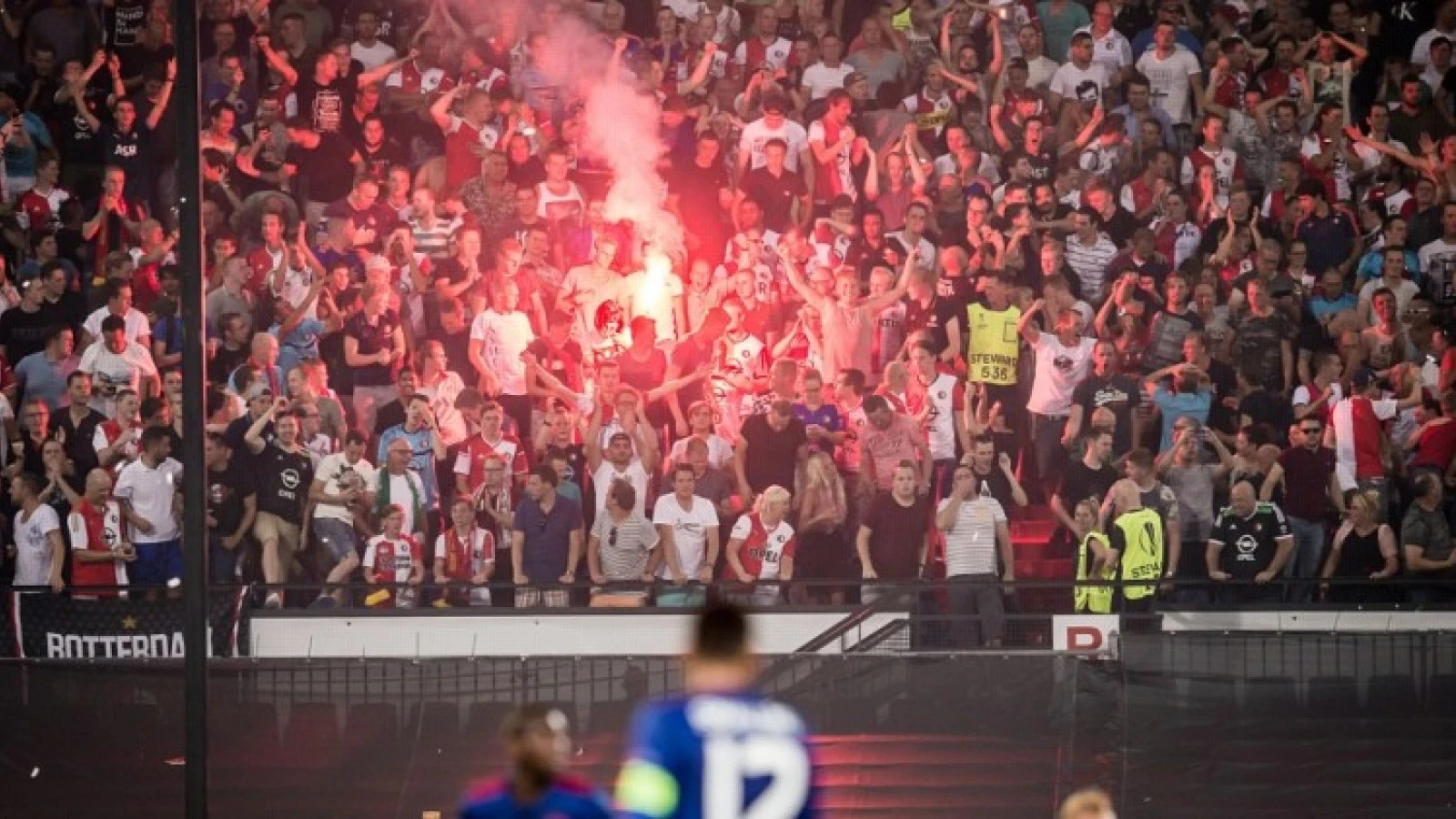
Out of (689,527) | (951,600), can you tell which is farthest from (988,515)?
(689,527)

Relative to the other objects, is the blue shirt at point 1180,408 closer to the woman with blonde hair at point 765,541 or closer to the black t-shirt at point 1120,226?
the black t-shirt at point 1120,226

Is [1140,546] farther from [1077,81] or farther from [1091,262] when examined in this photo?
[1077,81]

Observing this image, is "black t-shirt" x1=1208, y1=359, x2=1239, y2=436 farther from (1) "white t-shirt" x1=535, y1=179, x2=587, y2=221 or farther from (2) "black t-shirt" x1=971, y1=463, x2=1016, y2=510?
(1) "white t-shirt" x1=535, y1=179, x2=587, y2=221

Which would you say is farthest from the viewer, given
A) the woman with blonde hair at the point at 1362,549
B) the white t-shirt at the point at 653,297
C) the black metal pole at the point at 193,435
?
the white t-shirt at the point at 653,297

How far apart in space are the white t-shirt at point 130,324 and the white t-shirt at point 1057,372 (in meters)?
7.24

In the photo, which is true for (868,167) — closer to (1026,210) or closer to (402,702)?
(1026,210)

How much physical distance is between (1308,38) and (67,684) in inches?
490

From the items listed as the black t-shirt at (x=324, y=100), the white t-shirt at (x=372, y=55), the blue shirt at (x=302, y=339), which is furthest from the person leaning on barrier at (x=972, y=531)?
the white t-shirt at (x=372, y=55)

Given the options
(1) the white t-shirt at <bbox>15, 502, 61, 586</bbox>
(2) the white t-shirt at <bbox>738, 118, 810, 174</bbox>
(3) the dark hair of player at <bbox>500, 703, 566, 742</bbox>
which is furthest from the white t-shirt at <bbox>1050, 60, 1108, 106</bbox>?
(3) the dark hair of player at <bbox>500, 703, 566, 742</bbox>

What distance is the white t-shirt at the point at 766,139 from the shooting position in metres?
18.5

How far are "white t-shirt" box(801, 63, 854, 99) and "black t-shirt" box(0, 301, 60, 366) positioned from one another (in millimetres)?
6777

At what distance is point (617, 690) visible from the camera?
12633 millimetres

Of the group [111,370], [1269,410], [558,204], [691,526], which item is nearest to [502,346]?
[558,204]

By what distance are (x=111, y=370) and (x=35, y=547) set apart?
61.0 inches
